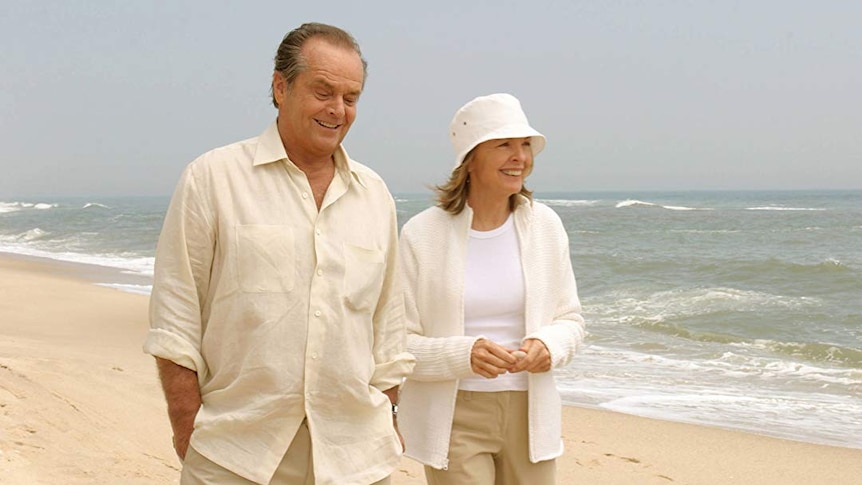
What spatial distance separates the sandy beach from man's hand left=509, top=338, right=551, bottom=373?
2720 mm

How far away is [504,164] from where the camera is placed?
10.6 ft

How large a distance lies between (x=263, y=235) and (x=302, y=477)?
0.61 m

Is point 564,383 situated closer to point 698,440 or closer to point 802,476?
point 698,440

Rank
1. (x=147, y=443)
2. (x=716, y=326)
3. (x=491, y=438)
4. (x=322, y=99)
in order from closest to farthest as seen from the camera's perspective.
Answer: (x=322, y=99) < (x=491, y=438) < (x=147, y=443) < (x=716, y=326)

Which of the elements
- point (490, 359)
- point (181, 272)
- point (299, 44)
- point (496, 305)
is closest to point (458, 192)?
point (496, 305)

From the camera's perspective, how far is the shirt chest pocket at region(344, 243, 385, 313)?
7.86 feet

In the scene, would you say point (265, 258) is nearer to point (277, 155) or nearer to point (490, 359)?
point (277, 155)

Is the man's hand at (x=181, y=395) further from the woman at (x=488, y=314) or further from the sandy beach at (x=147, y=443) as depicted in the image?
the sandy beach at (x=147, y=443)

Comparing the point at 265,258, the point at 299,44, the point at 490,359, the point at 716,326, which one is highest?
the point at 299,44

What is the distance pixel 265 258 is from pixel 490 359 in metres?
0.96

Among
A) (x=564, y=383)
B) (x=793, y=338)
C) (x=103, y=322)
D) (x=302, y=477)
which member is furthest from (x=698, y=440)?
(x=103, y=322)

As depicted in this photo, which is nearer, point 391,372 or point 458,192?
point 391,372

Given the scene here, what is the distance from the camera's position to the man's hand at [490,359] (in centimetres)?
299

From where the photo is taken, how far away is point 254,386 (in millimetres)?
2326
